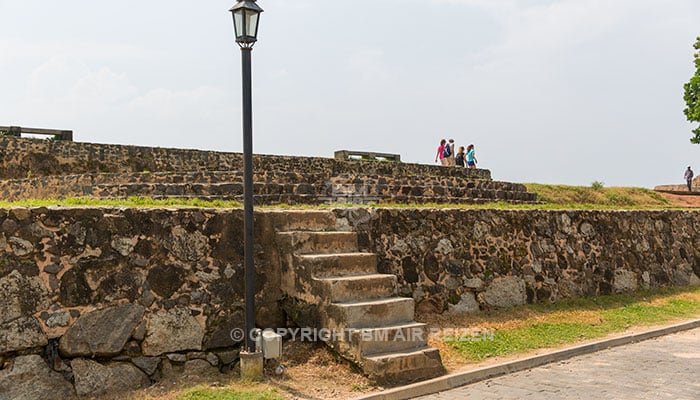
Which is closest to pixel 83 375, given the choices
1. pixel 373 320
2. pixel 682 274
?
pixel 373 320

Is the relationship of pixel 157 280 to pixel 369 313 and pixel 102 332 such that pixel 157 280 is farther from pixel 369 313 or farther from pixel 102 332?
pixel 369 313

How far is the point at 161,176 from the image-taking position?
11.3m

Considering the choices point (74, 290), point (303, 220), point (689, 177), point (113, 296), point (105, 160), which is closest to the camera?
point (74, 290)

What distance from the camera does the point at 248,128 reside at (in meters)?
6.08

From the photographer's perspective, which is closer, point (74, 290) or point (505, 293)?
point (74, 290)

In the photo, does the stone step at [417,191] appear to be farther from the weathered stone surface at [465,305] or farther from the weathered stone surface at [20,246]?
the weathered stone surface at [20,246]

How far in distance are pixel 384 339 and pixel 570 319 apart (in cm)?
403

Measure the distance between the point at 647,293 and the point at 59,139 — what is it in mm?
14220

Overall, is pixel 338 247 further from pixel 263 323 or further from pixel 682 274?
pixel 682 274

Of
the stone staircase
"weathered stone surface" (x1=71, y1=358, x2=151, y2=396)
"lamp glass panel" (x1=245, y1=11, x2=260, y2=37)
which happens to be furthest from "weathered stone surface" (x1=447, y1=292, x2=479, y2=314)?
"lamp glass panel" (x1=245, y1=11, x2=260, y2=37)

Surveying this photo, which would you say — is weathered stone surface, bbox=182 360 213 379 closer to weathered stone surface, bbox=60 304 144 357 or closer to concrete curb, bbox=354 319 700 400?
weathered stone surface, bbox=60 304 144 357

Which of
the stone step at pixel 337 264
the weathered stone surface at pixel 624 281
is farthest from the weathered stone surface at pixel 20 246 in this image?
the weathered stone surface at pixel 624 281

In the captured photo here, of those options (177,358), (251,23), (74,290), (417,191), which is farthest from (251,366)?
(417,191)

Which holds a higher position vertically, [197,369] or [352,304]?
[352,304]
